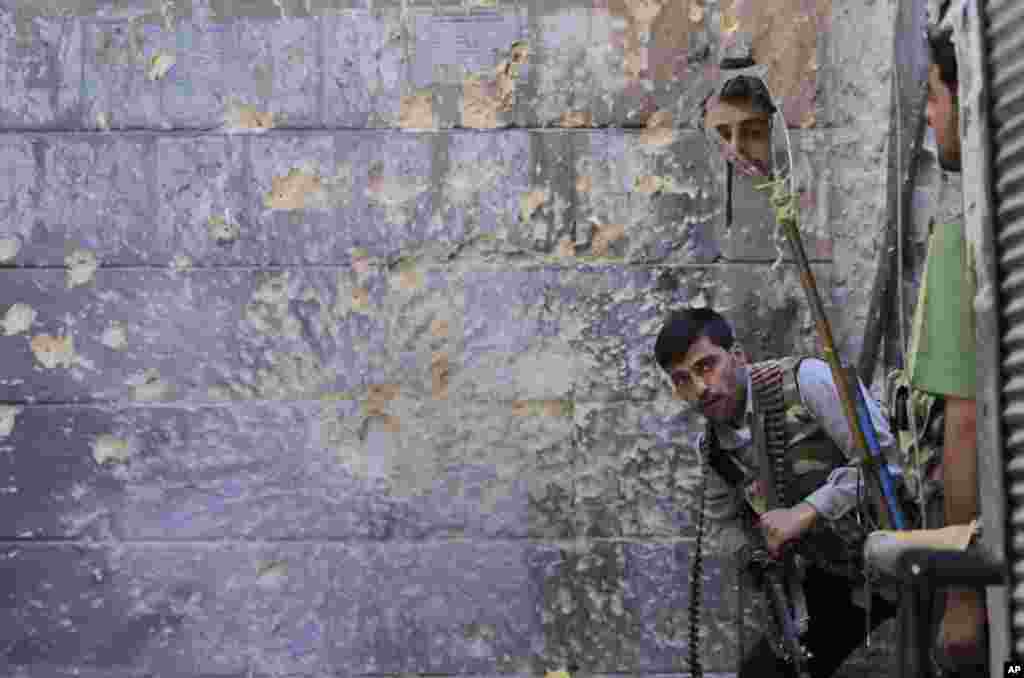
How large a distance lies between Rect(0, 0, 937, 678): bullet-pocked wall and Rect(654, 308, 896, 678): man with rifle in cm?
40

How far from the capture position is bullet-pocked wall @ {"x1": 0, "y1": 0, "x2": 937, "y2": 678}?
4.36 meters

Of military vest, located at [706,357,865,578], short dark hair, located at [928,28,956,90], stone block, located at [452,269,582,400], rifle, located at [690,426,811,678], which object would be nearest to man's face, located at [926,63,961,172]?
short dark hair, located at [928,28,956,90]

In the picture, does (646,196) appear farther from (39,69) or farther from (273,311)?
(39,69)

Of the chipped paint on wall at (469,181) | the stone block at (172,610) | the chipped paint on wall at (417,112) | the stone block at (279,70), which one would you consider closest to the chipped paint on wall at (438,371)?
the chipped paint on wall at (469,181)

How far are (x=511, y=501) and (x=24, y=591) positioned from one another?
1.56 metres

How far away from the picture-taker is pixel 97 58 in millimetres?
4543

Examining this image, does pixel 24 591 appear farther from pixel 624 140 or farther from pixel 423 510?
pixel 624 140

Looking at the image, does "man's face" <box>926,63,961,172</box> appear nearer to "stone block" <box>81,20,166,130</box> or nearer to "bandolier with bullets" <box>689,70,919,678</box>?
"bandolier with bullets" <box>689,70,919,678</box>

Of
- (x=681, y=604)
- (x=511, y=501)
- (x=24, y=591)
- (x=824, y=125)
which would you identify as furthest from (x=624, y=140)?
(x=24, y=591)

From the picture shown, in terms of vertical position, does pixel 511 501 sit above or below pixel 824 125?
below

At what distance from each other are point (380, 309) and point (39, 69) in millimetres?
1370

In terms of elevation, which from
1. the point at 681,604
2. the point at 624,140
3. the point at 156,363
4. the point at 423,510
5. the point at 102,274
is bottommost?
the point at 681,604

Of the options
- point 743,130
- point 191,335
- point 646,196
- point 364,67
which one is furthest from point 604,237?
point 191,335

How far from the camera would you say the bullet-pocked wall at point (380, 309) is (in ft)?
14.3
